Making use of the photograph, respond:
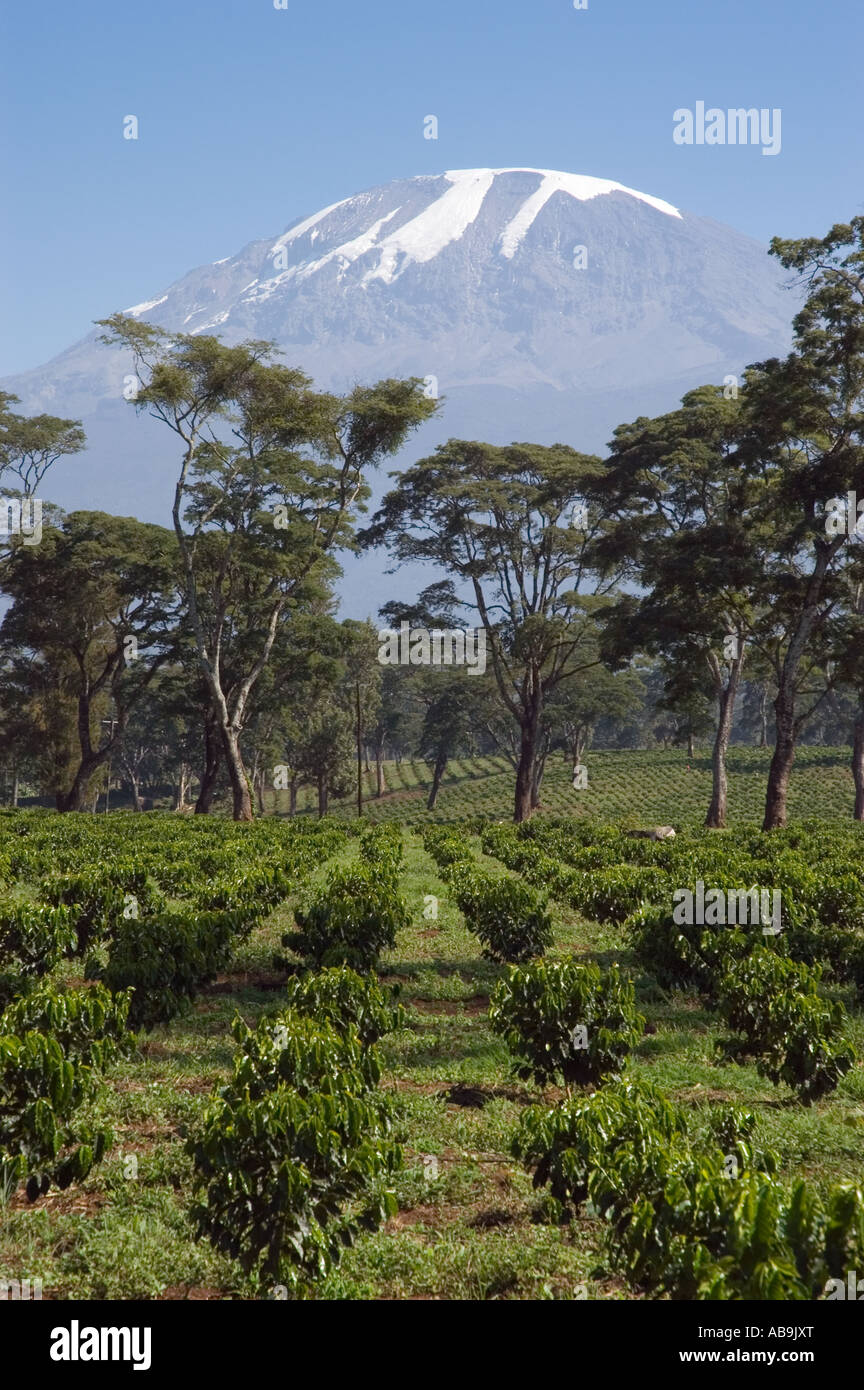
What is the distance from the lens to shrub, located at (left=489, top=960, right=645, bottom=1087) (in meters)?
9.63

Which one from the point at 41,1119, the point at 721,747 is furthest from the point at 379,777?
the point at 41,1119

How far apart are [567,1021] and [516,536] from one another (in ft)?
112

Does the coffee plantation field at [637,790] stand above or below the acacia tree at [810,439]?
below

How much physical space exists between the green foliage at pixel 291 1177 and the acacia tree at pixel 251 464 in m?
31.6

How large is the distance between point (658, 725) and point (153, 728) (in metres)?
68.2

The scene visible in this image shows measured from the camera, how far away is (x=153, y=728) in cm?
8775

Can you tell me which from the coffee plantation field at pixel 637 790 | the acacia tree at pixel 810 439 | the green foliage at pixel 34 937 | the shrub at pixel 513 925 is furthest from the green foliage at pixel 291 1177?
the coffee plantation field at pixel 637 790

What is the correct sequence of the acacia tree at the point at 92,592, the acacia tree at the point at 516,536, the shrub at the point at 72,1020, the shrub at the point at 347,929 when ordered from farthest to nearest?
the acacia tree at the point at 92,592
the acacia tree at the point at 516,536
the shrub at the point at 347,929
the shrub at the point at 72,1020

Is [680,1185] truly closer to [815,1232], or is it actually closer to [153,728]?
[815,1232]

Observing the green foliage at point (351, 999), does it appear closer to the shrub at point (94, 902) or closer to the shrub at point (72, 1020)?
the shrub at point (72, 1020)

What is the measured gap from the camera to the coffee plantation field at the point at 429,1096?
20.2 feet

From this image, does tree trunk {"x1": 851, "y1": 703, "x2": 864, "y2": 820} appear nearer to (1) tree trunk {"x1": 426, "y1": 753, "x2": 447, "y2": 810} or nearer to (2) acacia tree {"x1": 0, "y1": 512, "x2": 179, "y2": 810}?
(2) acacia tree {"x1": 0, "y1": 512, "x2": 179, "y2": 810}

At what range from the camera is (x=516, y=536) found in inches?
1671

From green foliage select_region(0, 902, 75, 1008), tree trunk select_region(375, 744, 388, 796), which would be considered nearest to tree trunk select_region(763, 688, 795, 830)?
green foliage select_region(0, 902, 75, 1008)
